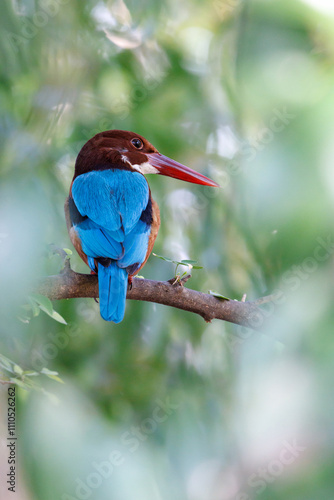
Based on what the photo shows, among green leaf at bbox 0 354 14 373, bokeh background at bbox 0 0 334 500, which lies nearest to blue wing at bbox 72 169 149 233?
bokeh background at bbox 0 0 334 500

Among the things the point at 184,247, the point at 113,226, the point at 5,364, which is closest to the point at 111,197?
the point at 113,226

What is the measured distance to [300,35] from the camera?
186 centimetres

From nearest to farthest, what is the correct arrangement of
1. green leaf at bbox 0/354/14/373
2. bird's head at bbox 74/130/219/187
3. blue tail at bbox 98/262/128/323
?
green leaf at bbox 0/354/14/373 < blue tail at bbox 98/262/128/323 < bird's head at bbox 74/130/219/187

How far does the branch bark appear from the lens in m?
1.59

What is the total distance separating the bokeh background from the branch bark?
0.07 meters

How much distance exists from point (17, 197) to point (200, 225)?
107cm

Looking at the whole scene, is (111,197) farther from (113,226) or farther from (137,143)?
(137,143)

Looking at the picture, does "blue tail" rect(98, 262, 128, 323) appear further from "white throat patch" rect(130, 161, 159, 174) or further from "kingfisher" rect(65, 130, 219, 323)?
"white throat patch" rect(130, 161, 159, 174)

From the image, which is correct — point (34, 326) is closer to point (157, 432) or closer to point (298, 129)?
point (157, 432)

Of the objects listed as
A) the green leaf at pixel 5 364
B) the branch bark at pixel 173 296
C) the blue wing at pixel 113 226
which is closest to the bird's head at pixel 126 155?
the blue wing at pixel 113 226

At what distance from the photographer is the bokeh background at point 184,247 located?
5.09 ft

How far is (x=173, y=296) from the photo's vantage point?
1.62 meters

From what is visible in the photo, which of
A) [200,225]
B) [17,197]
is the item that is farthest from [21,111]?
[200,225]

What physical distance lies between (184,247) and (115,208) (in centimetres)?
57
